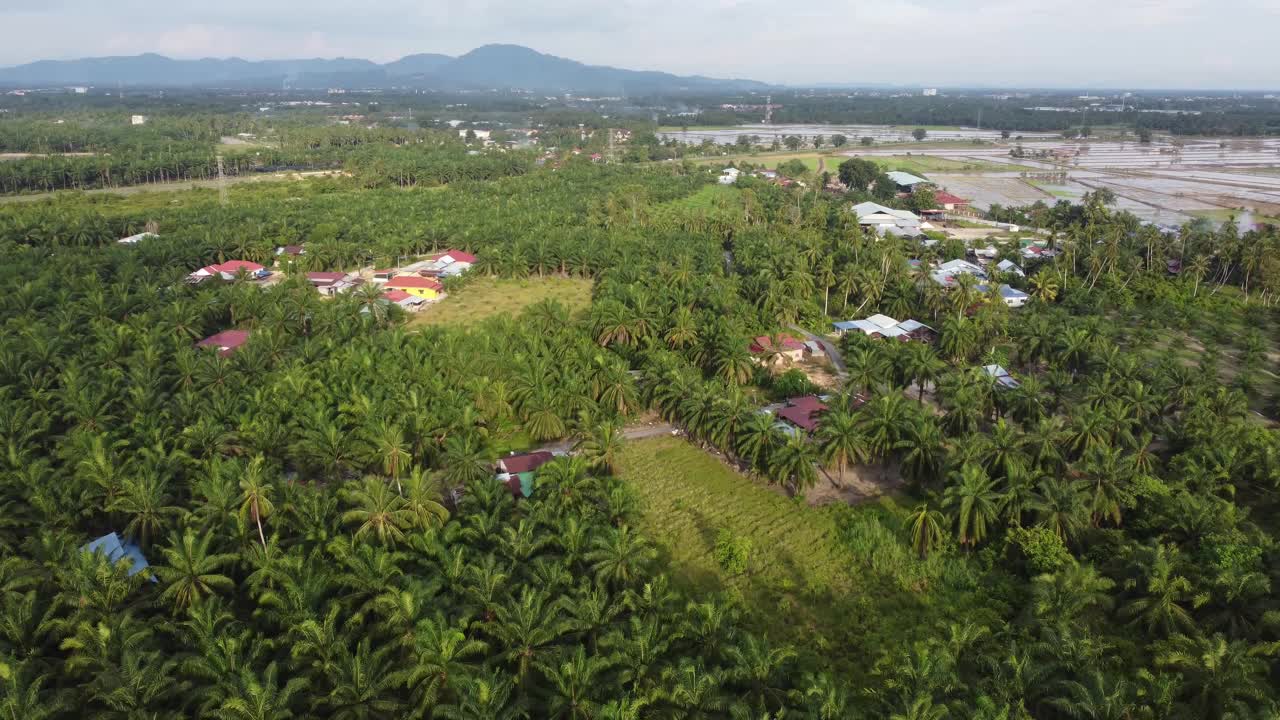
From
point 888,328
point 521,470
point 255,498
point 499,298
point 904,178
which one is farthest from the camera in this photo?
point 904,178

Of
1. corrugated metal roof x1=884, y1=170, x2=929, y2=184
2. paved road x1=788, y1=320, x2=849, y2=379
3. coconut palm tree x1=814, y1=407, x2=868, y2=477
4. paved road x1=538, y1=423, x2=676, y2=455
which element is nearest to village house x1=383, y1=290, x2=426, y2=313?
paved road x1=538, y1=423, x2=676, y2=455

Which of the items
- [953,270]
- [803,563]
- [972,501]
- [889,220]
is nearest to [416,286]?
[803,563]

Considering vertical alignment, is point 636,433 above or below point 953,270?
below

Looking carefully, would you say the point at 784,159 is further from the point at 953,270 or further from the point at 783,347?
the point at 783,347

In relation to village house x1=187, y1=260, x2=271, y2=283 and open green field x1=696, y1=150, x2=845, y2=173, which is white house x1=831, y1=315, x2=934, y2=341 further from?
open green field x1=696, y1=150, x2=845, y2=173

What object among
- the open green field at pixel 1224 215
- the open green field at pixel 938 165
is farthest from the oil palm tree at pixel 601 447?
the open green field at pixel 938 165

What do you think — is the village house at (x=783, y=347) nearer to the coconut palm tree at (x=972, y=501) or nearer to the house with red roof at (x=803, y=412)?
the house with red roof at (x=803, y=412)

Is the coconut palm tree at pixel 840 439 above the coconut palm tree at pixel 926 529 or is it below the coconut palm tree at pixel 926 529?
above
